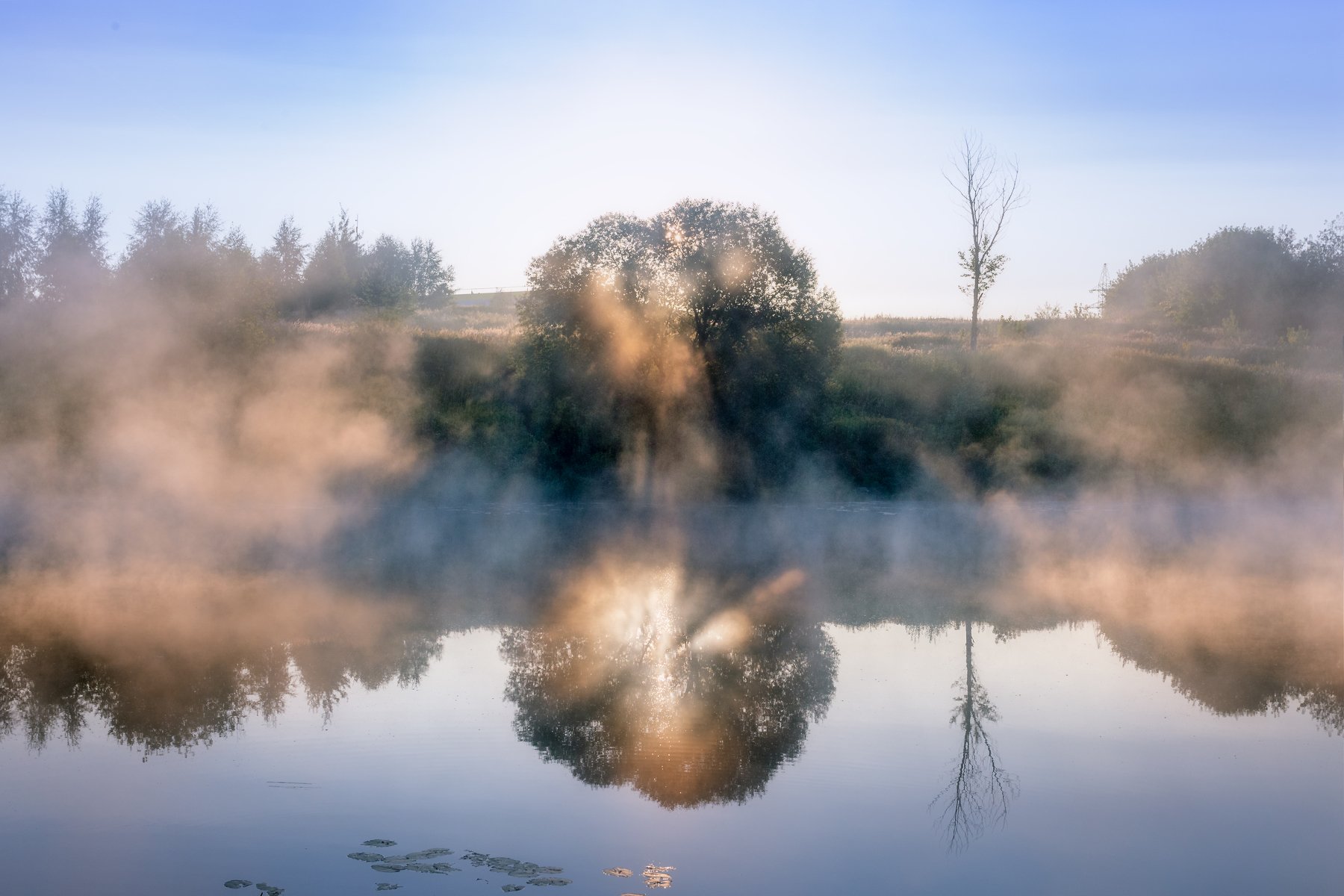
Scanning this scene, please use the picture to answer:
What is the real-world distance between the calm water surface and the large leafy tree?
10716 millimetres

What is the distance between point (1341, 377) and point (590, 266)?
25.4 meters

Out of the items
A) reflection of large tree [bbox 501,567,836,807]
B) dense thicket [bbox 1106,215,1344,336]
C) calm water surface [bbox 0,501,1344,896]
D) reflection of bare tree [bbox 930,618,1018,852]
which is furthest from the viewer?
dense thicket [bbox 1106,215,1344,336]

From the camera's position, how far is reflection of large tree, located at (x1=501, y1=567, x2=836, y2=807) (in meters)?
8.97

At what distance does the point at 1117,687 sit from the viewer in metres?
11.8

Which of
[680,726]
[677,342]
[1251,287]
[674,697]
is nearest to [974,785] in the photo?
[680,726]

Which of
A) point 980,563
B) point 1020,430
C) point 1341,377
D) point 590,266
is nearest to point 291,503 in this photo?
point 590,266

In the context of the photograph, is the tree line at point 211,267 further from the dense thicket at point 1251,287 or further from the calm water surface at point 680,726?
the dense thicket at point 1251,287

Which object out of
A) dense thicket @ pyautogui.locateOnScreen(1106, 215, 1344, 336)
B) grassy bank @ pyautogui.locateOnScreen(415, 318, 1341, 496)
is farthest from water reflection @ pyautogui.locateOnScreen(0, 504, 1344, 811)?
dense thicket @ pyautogui.locateOnScreen(1106, 215, 1344, 336)

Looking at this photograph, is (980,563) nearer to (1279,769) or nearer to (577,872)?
(1279,769)

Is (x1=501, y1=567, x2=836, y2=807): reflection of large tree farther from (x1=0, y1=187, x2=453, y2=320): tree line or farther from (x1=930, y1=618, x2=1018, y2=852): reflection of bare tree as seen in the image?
(x1=0, y1=187, x2=453, y2=320): tree line

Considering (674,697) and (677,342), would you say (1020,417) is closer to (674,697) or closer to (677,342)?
(677,342)

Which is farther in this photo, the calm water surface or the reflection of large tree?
the reflection of large tree

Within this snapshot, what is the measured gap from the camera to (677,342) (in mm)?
30688

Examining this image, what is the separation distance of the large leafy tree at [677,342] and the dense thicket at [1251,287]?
30.9 meters
